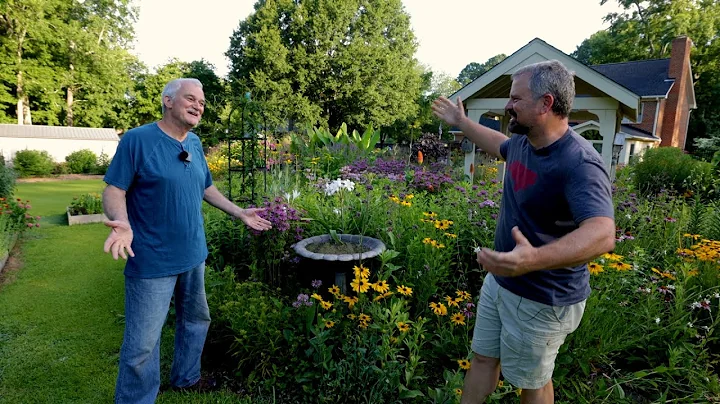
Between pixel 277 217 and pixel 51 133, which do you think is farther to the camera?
pixel 51 133

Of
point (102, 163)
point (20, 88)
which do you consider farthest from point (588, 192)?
point (20, 88)

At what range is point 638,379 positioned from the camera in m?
2.54

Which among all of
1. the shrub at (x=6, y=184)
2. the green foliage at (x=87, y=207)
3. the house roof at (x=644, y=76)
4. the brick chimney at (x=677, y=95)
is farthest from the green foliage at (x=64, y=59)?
the brick chimney at (x=677, y=95)

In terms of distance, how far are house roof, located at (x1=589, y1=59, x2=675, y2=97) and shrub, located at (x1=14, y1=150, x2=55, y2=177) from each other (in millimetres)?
28460

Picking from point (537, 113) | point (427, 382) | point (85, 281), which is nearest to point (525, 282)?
point (537, 113)

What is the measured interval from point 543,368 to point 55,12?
3436cm

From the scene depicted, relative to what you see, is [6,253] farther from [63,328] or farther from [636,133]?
[636,133]

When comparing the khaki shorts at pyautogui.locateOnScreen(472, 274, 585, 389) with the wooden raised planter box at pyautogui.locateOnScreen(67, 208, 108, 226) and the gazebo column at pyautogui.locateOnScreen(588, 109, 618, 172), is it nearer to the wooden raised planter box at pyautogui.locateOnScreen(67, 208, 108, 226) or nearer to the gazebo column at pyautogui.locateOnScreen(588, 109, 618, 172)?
the gazebo column at pyautogui.locateOnScreen(588, 109, 618, 172)

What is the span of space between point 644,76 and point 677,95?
6.68ft

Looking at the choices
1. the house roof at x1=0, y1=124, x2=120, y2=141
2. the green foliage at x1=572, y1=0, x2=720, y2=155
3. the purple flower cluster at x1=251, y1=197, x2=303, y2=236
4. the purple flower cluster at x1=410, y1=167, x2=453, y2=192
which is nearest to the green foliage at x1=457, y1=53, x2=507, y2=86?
the green foliage at x1=572, y1=0, x2=720, y2=155

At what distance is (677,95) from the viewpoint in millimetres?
22297

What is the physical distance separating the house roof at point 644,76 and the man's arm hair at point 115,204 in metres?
24.9

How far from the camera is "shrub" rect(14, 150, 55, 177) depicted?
17.1 meters

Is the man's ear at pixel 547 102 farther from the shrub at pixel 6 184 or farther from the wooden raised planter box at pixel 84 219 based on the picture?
the shrub at pixel 6 184
